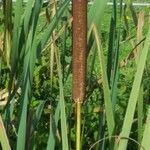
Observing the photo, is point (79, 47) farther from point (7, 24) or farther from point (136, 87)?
point (7, 24)

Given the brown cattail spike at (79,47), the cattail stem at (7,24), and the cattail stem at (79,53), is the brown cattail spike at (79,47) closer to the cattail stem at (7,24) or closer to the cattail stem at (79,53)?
the cattail stem at (79,53)

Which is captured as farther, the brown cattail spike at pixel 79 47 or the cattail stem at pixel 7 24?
the cattail stem at pixel 7 24

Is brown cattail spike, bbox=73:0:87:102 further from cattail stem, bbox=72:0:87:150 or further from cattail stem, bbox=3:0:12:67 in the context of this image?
cattail stem, bbox=3:0:12:67

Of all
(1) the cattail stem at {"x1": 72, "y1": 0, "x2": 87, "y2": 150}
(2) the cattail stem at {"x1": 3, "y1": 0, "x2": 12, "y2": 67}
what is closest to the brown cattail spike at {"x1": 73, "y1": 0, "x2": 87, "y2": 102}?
(1) the cattail stem at {"x1": 72, "y1": 0, "x2": 87, "y2": 150}

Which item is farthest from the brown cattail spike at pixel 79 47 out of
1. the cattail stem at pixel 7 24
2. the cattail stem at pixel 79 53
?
the cattail stem at pixel 7 24

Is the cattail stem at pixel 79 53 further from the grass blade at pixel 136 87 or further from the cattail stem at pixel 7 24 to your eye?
the cattail stem at pixel 7 24

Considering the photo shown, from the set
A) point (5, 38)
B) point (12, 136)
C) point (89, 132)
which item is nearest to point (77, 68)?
point (5, 38)

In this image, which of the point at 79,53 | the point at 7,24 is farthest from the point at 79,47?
the point at 7,24

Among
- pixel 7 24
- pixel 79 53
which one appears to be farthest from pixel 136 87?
pixel 7 24

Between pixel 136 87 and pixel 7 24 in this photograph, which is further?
pixel 7 24

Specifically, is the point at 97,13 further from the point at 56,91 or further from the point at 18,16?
the point at 56,91

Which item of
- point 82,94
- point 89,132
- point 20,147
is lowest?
point 89,132
